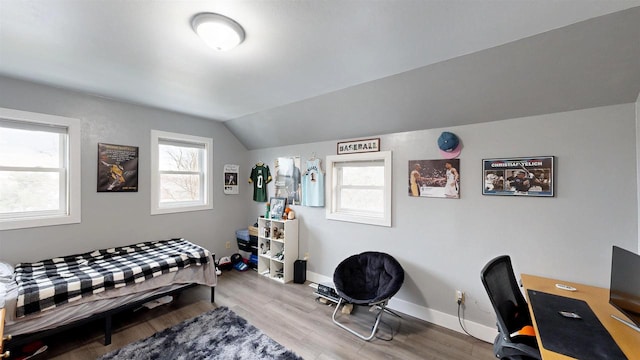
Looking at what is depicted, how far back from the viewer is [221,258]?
13.8ft

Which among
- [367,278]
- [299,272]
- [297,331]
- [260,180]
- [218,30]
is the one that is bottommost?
[297,331]

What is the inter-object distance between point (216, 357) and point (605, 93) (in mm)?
3773

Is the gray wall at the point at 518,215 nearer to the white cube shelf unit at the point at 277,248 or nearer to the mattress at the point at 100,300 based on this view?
the white cube shelf unit at the point at 277,248

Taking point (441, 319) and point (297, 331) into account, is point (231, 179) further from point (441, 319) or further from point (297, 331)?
point (441, 319)

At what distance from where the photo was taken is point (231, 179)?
4410 mm

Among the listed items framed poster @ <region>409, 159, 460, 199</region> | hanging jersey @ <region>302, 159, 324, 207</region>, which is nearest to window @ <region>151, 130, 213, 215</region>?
hanging jersey @ <region>302, 159, 324, 207</region>

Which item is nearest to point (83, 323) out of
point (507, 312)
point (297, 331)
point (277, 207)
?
point (297, 331)

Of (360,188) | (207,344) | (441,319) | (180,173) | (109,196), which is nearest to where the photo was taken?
(207,344)

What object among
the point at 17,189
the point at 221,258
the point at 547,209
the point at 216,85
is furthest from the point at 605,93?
the point at 17,189

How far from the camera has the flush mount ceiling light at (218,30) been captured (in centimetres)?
149

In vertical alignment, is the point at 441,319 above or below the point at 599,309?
below

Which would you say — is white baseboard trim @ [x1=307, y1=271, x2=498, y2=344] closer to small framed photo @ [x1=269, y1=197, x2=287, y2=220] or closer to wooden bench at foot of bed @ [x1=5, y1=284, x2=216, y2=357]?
small framed photo @ [x1=269, y1=197, x2=287, y2=220]

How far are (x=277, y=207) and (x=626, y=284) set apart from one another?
3.64 meters

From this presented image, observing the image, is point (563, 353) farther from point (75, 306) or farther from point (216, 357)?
point (75, 306)
